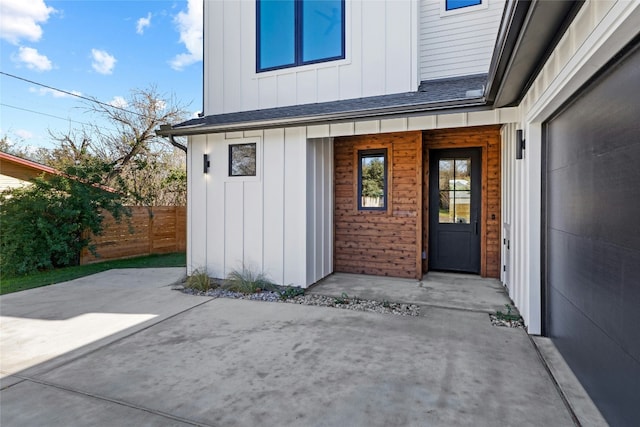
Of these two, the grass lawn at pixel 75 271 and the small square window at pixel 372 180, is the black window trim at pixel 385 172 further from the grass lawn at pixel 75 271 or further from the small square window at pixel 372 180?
the grass lawn at pixel 75 271

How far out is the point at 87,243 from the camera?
7.70 meters

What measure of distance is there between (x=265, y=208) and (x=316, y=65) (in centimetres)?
255

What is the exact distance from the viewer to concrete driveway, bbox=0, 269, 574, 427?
2.19 metres

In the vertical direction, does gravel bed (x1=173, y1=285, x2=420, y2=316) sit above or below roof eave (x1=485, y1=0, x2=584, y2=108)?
below

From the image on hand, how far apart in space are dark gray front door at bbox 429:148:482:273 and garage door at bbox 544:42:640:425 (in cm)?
298

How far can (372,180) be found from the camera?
623 centimetres

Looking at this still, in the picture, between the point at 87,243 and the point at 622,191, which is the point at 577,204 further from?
the point at 87,243

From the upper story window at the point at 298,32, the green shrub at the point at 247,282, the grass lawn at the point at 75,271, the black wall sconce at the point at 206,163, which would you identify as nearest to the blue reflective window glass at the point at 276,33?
the upper story window at the point at 298,32

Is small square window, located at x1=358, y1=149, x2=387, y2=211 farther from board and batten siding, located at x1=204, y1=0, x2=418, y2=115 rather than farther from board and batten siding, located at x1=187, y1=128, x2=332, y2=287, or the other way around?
board and batten siding, located at x1=204, y1=0, x2=418, y2=115

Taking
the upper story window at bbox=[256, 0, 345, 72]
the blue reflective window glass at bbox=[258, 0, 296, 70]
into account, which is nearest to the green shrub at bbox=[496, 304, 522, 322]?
the upper story window at bbox=[256, 0, 345, 72]

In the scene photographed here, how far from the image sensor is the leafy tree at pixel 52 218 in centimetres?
655

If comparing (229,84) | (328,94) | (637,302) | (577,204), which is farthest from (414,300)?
(229,84)

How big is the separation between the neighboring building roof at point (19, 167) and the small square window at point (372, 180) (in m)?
8.41

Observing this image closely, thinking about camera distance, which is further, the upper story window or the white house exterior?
the upper story window
